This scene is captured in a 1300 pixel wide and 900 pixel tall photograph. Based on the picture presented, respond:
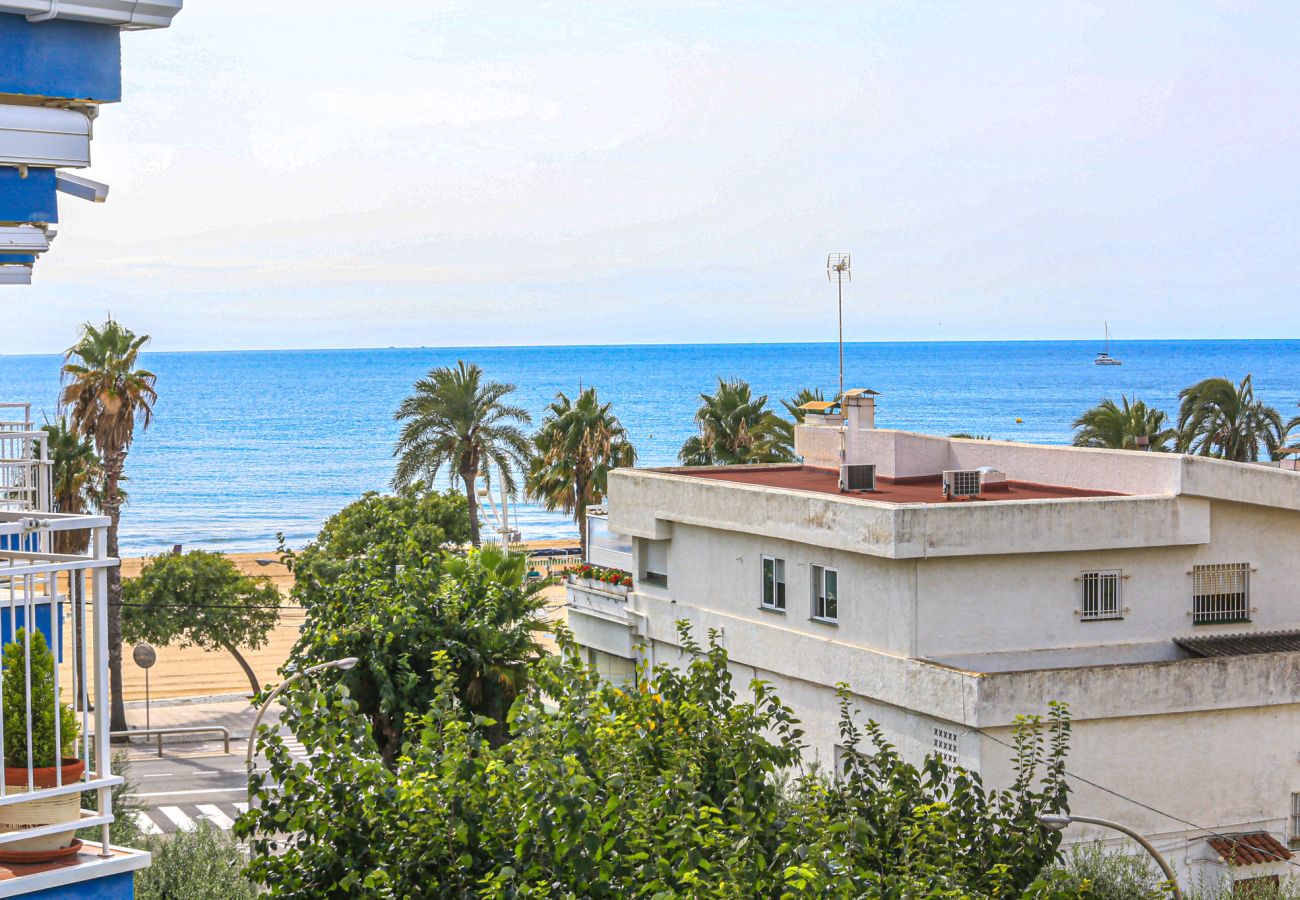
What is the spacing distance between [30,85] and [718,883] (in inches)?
287

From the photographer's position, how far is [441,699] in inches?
577

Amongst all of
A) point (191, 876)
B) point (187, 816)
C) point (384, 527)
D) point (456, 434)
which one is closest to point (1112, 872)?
point (191, 876)

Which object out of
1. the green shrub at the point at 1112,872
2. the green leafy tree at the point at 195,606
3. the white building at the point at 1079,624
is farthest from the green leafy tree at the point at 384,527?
the green shrub at the point at 1112,872

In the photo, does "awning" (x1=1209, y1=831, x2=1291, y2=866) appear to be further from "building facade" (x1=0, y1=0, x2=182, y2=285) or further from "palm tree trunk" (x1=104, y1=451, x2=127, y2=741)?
"palm tree trunk" (x1=104, y1=451, x2=127, y2=741)

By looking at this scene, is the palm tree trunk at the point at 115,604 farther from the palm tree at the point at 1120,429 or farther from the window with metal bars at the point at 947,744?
the palm tree at the point at 1120,429

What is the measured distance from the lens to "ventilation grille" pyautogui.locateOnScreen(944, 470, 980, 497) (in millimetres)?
31984

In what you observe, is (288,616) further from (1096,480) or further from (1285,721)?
(1285,721)

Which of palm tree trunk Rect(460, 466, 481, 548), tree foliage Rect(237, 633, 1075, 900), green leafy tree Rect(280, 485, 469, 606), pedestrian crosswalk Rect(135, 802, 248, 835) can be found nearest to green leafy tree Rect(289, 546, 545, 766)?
tree foliage Rect(237, 633, 1075, 900)

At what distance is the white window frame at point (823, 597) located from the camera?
30672 millimetres

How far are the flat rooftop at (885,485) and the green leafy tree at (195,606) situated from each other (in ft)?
59.3

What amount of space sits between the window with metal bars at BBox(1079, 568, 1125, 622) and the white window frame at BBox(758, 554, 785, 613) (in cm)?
620

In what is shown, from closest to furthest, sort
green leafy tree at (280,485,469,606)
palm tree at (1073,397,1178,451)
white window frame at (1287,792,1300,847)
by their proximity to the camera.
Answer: white window frame at (1287,792,1300,847)
green leafy tree at (280,485,469,606)
palm tree at (1073,397,1178,451)

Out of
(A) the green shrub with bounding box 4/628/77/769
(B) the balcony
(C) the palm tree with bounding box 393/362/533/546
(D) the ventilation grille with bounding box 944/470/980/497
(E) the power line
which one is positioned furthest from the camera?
(C) the palm tree with bounding box 393/362/533/546

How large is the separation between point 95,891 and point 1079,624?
80.8ft
